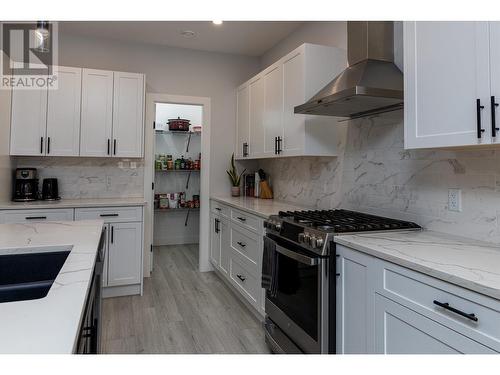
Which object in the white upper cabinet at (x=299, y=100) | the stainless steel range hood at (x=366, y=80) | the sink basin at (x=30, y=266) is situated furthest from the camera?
the white upper cabinet at (x=299, y=100)

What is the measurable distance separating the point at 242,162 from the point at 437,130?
306 cm

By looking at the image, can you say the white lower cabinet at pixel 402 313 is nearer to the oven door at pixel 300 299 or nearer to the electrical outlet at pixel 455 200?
the oven door at pixel 300 299

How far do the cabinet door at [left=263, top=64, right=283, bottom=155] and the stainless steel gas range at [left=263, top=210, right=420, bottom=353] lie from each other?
3.45 ft

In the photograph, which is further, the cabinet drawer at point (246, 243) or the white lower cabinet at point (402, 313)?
the cabinet drawer at point (246, 243)

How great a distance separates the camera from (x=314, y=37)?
3.23 metres

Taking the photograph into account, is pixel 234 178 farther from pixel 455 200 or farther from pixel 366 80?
pixel 455 200

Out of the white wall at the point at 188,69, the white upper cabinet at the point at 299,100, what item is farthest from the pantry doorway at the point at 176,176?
the white upper cabinet at the point at 299,100

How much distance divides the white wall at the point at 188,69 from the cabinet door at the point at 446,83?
9.46 feet

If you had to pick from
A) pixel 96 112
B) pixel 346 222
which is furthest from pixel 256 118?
pixel 346 222

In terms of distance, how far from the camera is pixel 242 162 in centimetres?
447

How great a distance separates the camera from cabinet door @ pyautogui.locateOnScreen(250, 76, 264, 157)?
11.5ft

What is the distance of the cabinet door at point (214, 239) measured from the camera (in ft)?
12.8
